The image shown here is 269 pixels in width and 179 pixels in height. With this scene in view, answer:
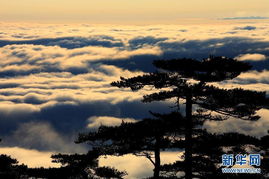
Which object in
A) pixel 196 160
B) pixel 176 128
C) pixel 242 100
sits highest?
pixel 242 100

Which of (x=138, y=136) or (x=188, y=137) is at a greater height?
(x=138, y=136)

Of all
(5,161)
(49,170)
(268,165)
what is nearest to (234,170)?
(268,165)

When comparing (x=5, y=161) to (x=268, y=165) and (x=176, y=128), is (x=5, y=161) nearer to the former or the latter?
(x=176, y=128)

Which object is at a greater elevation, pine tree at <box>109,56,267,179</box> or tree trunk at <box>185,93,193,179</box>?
pine tree at <box>109,56,267,179</box>

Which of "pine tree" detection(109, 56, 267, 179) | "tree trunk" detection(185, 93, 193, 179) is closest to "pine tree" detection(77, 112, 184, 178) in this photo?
"tree trunk" detection(185, 93, 193, 179)

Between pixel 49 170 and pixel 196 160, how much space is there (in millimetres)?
14280

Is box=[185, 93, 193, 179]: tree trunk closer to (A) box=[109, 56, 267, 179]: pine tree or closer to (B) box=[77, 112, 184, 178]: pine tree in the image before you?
(A) box=[109, 56, 267, 179]: pine tree

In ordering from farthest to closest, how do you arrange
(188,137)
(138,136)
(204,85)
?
(188,137), (204,85), (138,136)

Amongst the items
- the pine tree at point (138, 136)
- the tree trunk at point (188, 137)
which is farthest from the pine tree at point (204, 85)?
the pine tree at point (138, 136)

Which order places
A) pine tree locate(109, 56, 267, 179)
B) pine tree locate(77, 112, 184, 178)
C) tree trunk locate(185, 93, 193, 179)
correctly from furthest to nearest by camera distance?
tree trunk locate(185, 93, 193, 179)
pine tree locate(77, 112, 184, 178)
pine tree locate(109, 56, 267, 179)

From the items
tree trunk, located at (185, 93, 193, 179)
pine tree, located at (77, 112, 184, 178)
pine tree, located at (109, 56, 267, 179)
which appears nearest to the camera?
pine tree, located at (109, 56, 267, 179)

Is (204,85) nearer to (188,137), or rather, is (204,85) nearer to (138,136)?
(188,137)

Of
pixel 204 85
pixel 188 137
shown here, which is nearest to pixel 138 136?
pixel 188 137

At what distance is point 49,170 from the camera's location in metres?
38.4
